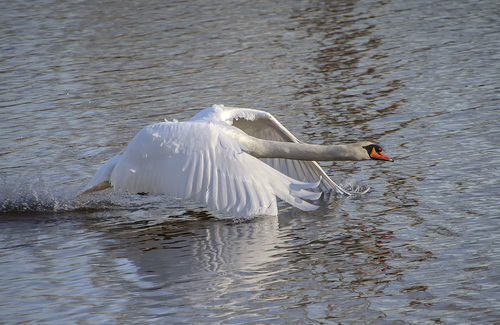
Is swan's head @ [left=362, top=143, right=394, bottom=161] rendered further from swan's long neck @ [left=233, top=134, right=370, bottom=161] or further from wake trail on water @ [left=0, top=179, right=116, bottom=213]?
wake trail on water @ [left=0, top=179, right=116, bottom=213]

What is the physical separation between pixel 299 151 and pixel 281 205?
0.71 metres

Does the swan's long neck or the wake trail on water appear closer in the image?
the swan's long neck

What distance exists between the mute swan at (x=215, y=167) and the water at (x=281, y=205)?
429 mm

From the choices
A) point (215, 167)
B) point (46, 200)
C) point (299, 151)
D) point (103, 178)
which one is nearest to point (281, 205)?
point (299, 151)

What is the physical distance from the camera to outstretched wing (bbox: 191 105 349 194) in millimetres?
8664

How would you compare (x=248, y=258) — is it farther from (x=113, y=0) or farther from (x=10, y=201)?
(x=113, y=0)

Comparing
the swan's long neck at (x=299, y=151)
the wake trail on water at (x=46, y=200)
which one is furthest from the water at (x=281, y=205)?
the swan's long neck at (x=299, y=151)

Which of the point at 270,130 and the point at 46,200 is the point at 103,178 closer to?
the point at 46,200

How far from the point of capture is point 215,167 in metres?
7.23

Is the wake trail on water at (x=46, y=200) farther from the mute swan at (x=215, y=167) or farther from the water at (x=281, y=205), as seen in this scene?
the mute swan at (x=215, y=167)

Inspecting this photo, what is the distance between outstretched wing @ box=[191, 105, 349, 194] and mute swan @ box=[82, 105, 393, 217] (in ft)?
1.01

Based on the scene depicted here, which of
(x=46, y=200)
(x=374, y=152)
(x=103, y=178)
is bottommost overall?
(x=46, y=200)

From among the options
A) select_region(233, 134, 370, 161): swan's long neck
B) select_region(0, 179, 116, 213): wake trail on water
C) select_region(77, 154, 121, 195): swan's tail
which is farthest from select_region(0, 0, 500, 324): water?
select_region(233, 134, 370, 161): swan's long neck

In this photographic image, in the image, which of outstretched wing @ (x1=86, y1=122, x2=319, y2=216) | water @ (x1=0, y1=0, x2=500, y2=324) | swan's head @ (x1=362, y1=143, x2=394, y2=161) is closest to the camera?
water @ (x1=0, y1=0, x2=500, y2=324)
